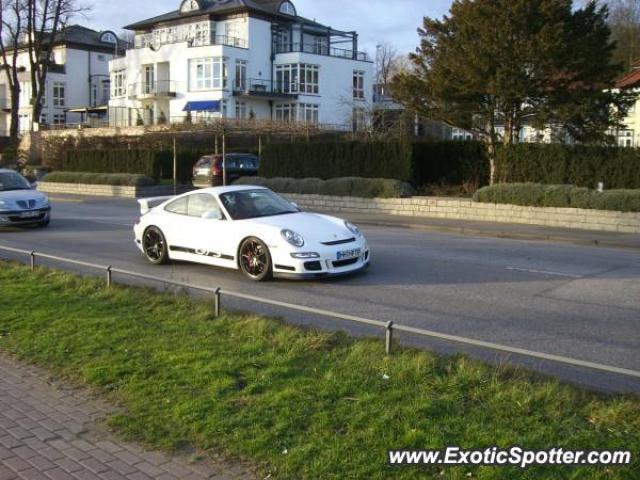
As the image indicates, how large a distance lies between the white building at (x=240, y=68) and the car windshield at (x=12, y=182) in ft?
137

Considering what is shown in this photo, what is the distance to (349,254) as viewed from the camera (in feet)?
34.8

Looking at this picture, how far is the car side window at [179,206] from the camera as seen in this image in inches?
470

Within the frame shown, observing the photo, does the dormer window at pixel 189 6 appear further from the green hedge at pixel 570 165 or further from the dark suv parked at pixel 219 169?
the green hedge at pixel 570 165

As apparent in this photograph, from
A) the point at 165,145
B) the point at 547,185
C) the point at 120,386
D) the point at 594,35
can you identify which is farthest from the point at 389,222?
the point at 165,145

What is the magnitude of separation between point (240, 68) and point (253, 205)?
174ft

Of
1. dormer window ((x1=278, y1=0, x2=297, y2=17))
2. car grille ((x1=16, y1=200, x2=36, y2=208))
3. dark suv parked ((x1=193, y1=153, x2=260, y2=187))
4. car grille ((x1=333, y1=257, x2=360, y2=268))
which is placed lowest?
car grille ((x1=333, y1=257, x2=360, y2=268))

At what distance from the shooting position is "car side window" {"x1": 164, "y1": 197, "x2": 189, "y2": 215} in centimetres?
1195

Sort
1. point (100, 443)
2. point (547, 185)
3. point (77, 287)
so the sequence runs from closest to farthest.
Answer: point (100, 443), point (77, 287), point (547, 185)

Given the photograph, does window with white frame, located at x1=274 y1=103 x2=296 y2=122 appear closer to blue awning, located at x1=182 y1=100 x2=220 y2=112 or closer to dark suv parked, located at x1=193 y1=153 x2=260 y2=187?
blue awning, located at x1=182 y1=100 x2=220 y2=112

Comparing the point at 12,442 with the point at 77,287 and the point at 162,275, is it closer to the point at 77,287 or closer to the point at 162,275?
the point at 77,287

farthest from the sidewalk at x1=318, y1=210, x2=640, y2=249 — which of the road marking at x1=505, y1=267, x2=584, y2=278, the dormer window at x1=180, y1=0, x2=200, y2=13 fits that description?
the dormer window at x1=180, y1=0, x2=200, y2=13

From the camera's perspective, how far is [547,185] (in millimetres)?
19688

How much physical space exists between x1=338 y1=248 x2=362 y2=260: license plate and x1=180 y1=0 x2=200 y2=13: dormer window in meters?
59.5

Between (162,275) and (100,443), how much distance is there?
264 inches
